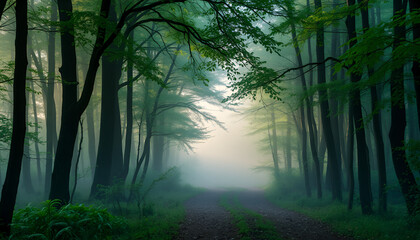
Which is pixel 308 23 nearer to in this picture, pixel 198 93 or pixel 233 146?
pixel 198 93

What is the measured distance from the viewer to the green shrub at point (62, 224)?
418cm

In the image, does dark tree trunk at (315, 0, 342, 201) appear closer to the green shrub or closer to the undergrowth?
the undergrowth

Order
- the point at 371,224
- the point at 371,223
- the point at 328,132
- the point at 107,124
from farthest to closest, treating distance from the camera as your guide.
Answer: the point at 328,132
the point at 107,124
the point at 371,223
the point at 371,224

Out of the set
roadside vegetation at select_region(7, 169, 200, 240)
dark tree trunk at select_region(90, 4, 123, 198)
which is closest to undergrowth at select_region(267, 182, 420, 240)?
roadside vegetation at select_region(7, 169, 200, 240)

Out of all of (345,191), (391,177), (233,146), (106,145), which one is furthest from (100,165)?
(233,146)

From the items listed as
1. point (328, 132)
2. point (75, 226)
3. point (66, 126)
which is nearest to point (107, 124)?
point (66, 126)

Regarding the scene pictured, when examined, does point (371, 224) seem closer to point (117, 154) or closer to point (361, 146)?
point (361, 146)

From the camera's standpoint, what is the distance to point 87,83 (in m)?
5.52

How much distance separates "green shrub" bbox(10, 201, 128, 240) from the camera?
4180mm

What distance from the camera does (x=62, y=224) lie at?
14.5ft

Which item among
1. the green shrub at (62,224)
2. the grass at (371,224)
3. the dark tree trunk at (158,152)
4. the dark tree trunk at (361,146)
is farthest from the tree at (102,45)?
the dark tree trunk at (158,152)

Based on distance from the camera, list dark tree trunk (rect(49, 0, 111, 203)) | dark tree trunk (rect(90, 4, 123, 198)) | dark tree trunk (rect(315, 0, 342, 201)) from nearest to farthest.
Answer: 1. dark tree trunk (rect(49, 0, 111, 203))
2. dark tree trunk (rect(90, 4, 123, 198))
3. dark tree trunk (rect(315, 0, 342, 201))

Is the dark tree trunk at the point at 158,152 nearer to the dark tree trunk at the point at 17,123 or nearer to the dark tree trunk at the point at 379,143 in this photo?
the dark tree trunk at the point at 379,143

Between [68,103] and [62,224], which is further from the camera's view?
[68,103]
